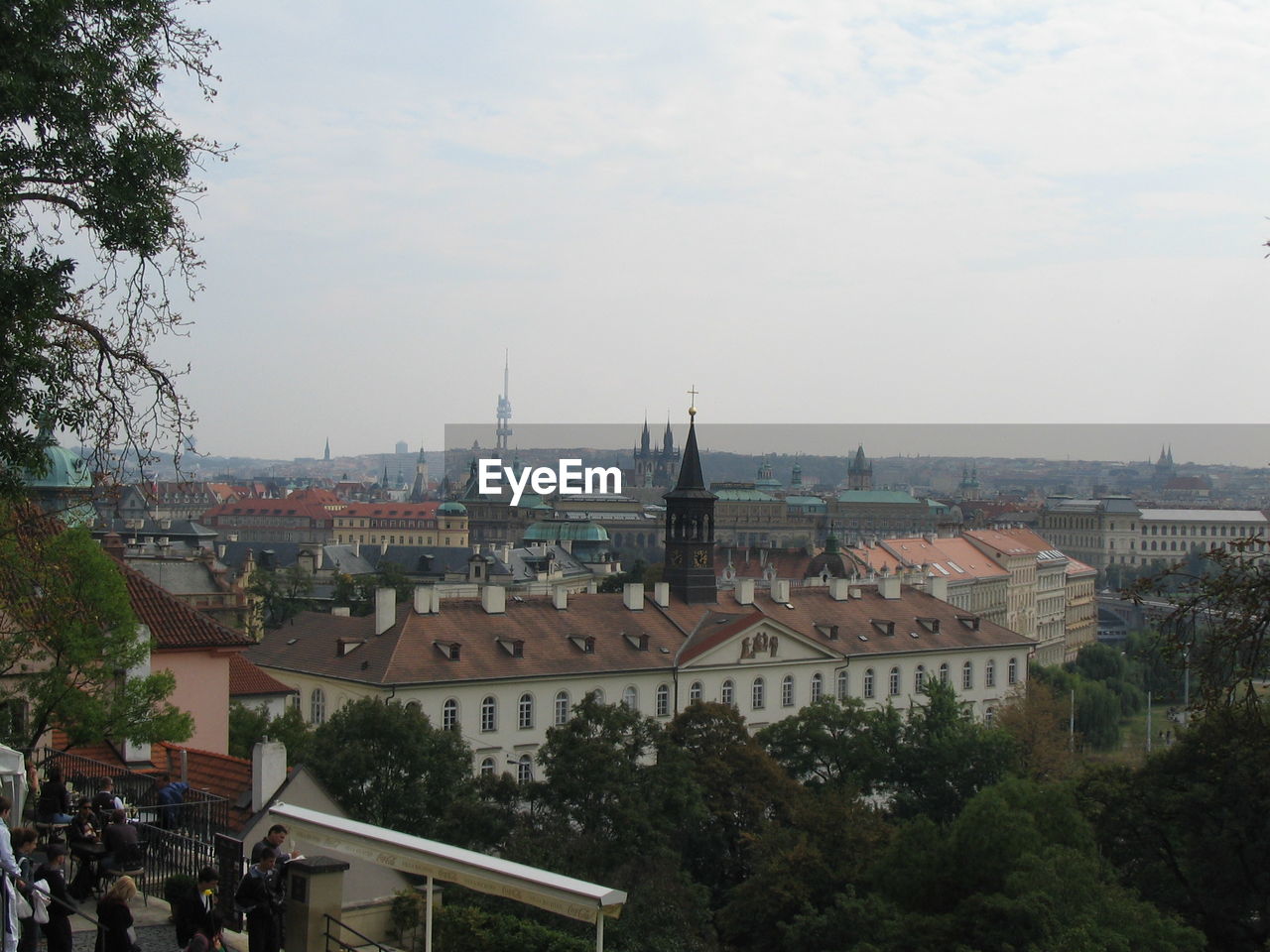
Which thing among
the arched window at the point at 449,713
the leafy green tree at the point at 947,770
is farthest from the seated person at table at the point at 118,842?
the arched window at the point at 449,713

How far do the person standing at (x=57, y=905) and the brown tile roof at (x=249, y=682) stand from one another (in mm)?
33289

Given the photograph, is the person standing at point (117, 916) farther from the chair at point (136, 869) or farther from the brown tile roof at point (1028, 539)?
the brown tile roof at point (1028, 539)

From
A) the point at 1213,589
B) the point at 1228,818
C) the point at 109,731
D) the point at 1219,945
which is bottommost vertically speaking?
the point at 1219,945

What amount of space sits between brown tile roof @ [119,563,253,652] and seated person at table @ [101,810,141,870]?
17.0 meters

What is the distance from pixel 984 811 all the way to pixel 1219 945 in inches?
227

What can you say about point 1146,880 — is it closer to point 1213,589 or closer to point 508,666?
point 1213,589

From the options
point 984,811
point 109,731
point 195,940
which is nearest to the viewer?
point 195,940

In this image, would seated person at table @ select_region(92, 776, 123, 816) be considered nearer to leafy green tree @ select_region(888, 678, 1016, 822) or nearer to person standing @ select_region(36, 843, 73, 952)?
person standing @ select_region(36, 843, 73, 952)

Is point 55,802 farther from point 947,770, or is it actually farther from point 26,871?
point 947,770

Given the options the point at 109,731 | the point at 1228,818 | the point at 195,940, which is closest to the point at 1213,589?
the point at 195,940

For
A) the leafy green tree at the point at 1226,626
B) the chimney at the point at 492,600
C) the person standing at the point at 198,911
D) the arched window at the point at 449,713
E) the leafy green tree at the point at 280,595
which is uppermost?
the leafy green tree at the point at 1226,626

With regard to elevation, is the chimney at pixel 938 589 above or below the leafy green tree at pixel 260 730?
above

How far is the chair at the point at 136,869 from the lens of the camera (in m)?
16.4

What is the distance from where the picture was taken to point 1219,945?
32375mm
